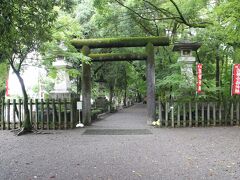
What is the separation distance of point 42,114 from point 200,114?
23.6 ft

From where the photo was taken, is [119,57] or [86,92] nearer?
[86,92]

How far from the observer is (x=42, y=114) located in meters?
11.5

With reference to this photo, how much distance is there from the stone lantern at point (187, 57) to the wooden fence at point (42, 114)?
18.1 ft

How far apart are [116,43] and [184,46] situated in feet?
11.2

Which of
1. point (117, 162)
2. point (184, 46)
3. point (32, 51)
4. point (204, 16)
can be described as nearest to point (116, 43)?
point (184, 46)

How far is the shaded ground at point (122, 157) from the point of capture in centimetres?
484

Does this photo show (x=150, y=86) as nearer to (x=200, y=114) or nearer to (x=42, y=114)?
(x=200, y=114)

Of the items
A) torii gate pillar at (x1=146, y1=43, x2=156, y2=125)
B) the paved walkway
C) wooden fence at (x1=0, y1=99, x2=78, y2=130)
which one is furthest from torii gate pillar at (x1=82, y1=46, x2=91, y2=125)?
torii gate pillar at (x1=146, y1=43, x2=156, y2=125)

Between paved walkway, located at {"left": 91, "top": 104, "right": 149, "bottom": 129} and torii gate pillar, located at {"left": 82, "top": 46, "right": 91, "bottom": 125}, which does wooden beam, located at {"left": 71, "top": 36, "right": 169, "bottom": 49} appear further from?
paved walkway, located at {"left": 91, "top": 104, "right": 149, "bottom": 129}

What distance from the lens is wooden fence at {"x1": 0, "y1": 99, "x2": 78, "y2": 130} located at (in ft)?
38.0

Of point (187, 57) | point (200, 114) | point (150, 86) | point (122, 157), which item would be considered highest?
point (187, 57)

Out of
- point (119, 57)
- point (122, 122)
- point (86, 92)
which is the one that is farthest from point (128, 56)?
point (122, 122)

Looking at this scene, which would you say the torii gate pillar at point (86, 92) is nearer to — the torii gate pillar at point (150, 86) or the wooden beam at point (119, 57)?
the wooden beam at point (119, 57)

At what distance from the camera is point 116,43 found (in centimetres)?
1322
